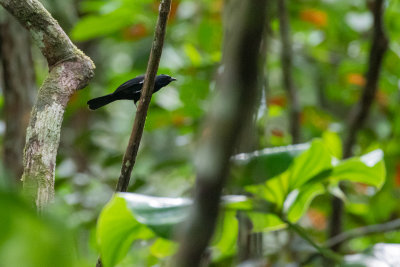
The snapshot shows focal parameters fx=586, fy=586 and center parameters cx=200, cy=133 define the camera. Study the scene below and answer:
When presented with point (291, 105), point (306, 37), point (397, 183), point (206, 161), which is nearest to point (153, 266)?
point (291, 105)

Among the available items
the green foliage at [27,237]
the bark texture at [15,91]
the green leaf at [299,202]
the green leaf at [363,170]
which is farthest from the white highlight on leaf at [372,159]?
the bark texture at [15,91]

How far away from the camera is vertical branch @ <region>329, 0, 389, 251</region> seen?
5.86 ft

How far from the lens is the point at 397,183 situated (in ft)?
7.82

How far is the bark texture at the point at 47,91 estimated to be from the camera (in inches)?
26.2

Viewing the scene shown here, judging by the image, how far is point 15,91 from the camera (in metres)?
2.16

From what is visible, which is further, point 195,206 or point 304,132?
point 304,132

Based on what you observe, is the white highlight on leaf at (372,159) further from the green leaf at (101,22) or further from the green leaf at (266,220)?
the green leaf at (101,22)

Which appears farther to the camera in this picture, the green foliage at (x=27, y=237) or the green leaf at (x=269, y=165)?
the green leaf at (x=269, y=165)

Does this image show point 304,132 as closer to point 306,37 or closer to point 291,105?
point 291,105

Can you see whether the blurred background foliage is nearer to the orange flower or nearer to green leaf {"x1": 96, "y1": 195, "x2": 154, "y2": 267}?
the orange flower

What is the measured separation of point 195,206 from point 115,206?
0.45 metres

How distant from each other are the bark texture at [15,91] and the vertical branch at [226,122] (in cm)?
190

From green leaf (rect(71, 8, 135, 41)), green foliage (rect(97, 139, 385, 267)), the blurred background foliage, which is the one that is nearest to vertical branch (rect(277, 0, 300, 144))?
the blurred background foliage

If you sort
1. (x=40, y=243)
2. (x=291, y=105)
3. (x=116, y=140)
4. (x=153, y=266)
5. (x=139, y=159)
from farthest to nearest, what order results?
(x=116, y=140)
(x=139, y=159)
(x=291, y=105)
(x=153, y=266)
(x=40, y=243)
